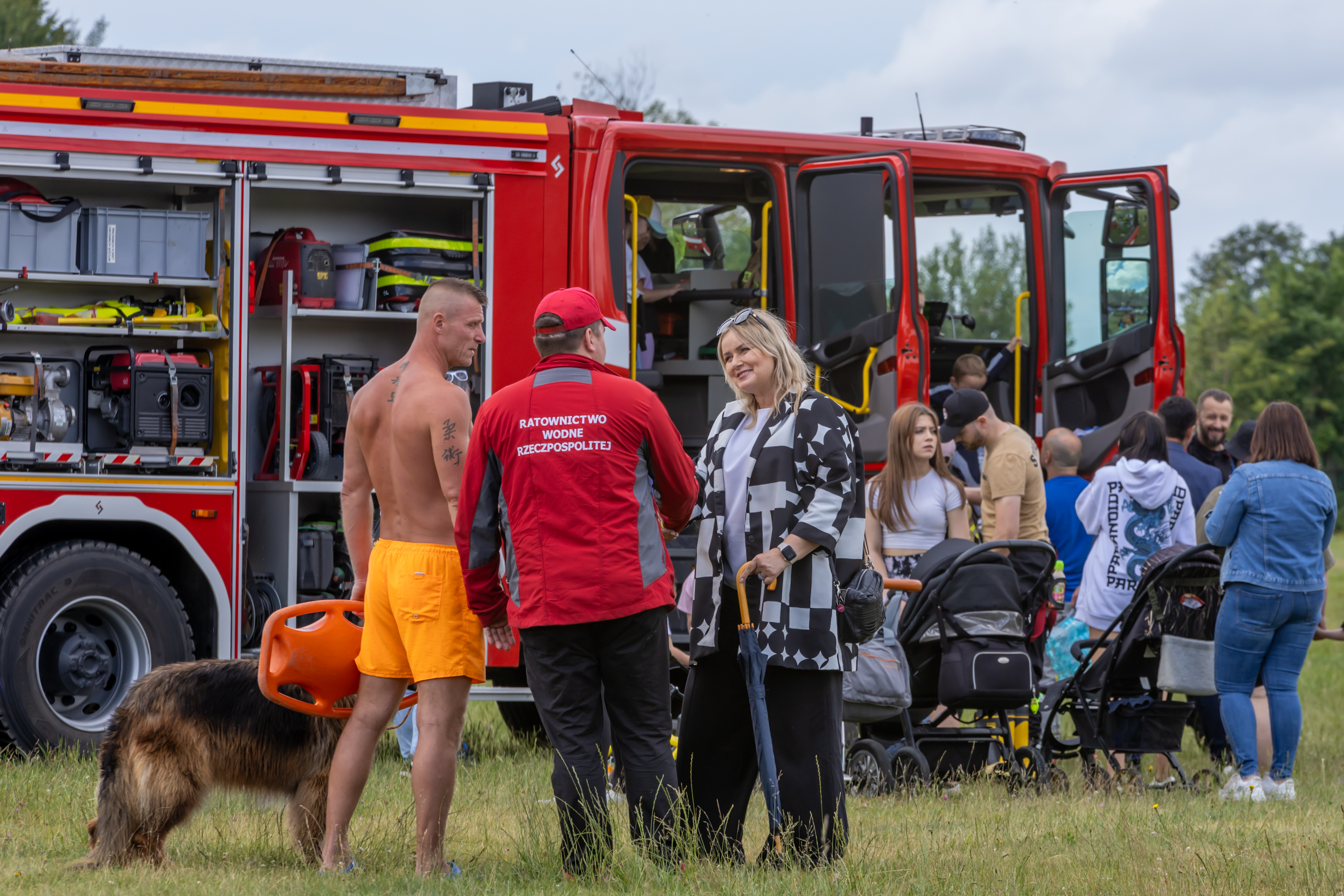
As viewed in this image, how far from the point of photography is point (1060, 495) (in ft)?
26.2

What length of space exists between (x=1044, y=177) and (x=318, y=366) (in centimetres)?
439

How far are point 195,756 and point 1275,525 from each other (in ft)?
15.3

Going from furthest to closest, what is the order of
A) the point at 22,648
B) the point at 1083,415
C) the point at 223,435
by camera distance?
the point at 1083,415, the point at 223,435, the point at 22,648

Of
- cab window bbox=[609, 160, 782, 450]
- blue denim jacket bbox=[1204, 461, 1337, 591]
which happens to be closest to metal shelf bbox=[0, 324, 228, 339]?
cab window bbox=[609, 160, 782, 450]

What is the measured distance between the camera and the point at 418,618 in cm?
445

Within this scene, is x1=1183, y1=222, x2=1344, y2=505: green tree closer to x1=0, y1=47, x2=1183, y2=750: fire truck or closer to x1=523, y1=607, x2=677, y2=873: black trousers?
x1=0, y1=47, x2=1183, y2=750: fire truck

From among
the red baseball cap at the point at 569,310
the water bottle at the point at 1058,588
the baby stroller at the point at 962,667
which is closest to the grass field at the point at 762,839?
the baby stroller at the point at 962,667

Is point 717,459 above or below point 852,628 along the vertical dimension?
above

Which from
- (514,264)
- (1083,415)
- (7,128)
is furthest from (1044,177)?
(7,128)

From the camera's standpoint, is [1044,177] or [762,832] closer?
[762,832]

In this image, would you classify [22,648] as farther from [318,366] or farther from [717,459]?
[717,459]

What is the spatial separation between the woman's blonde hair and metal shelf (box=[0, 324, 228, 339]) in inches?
128

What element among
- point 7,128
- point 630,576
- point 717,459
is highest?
point 7,128

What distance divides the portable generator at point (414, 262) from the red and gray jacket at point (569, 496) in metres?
3.15
